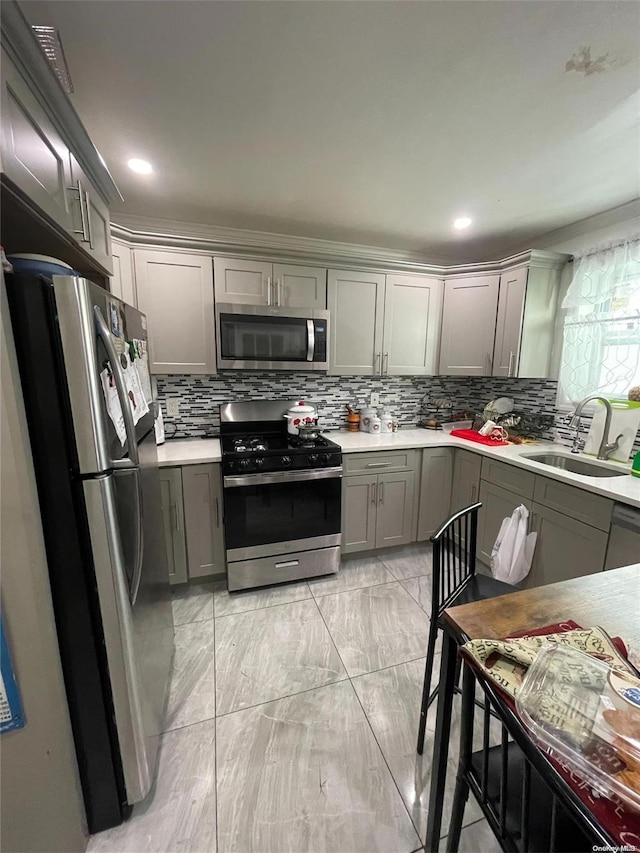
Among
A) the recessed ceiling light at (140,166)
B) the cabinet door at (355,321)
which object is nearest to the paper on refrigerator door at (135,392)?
the recessed ceiling light at (140,166)

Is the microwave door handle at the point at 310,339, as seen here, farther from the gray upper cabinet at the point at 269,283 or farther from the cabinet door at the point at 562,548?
the cabinet door at the point at 562,548

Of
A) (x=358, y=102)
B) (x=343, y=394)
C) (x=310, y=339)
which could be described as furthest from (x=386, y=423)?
(x=358, y=102)

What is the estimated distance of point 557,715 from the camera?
59 centimetres

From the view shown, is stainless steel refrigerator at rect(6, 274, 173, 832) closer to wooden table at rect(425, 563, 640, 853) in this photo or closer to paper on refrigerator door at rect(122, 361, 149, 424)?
paper on refrigerator door at rect(122, 361, 149, 424)

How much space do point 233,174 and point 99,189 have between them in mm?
660

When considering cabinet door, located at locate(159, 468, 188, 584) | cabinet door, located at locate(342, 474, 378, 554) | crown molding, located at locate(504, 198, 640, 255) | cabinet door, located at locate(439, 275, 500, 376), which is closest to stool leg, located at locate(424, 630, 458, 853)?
cabinet door, located at locate(342, 474, 378, 554)

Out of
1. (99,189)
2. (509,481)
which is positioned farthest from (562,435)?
(99,189)

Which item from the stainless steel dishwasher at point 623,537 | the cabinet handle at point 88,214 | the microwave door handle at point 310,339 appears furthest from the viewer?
the microwave door handle at point 310,339

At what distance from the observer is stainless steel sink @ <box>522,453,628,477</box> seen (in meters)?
2.10

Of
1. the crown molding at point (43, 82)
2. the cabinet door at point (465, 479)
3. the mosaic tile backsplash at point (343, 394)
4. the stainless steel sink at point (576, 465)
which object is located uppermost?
the crown molding at point (43, 82)

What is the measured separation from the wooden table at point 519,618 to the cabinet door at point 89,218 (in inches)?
66.6

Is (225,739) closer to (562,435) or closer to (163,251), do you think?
(163,251)

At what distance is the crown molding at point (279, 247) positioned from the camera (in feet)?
7.02

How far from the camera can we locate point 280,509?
222 cm
